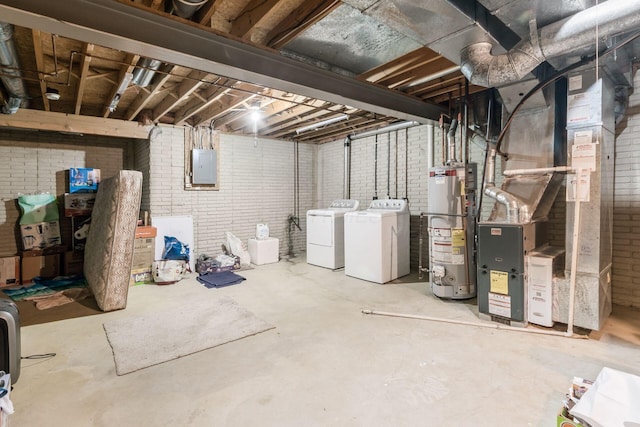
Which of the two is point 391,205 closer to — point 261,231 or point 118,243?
point 261,231

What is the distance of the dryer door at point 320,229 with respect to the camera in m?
5.50

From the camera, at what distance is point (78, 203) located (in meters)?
5.36

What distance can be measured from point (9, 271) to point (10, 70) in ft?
10.7

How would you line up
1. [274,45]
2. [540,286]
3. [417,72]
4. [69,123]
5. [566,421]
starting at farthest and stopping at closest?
[69,123] → [417,72] → [540,286] → [274,45] → [566,421]

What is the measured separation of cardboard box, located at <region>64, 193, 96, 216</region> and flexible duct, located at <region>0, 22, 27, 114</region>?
159cm

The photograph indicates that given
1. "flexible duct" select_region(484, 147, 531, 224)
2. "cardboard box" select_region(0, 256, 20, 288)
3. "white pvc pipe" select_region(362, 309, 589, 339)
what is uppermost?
"flexible duct" select_region(484, 147, 531, 224)

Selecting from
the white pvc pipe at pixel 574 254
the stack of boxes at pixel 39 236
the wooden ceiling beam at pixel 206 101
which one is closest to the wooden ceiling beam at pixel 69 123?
the wooden ceiling beam at pixel 206 101

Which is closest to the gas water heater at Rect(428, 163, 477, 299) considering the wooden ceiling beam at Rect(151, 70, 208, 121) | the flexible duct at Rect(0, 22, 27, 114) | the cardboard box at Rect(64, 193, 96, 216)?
the wooden ceiling beam at Rect(151, 70, 208, 121)

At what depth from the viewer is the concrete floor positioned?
1856mm

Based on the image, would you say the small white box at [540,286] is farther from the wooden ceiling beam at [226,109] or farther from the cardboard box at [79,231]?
the cardboard box at [79,231]

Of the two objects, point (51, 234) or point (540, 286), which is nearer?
point (540, 286)

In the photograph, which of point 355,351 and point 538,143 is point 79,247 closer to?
point 355,351

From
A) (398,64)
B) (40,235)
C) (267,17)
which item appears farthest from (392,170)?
(40,235)

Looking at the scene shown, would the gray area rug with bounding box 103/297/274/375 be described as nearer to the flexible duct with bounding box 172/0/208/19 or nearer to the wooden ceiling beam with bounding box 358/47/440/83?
the flexible duct with bounding box 172/0/208/19
